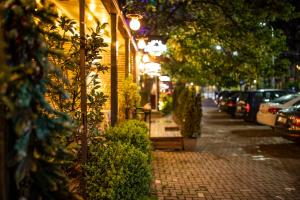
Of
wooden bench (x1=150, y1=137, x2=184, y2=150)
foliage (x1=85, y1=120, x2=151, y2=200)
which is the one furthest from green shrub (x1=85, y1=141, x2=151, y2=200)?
wooden bench (x1=150, y1=137, x2=184, y2=150)

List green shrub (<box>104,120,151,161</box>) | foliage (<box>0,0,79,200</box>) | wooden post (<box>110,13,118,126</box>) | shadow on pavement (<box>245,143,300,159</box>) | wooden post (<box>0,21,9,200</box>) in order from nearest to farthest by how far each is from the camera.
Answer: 1. foliage (<box>0,0,79,200</box>)
2. wooden post (<box>0,21,9,200</box>)
3. green shrub (<box>104,120,151,161</box>)
4. wooden post (<box>110,13,118,126</box>)
5. shadow on pavement (<box>245,143,300,159</box>)

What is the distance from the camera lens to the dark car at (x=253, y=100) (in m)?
21.8

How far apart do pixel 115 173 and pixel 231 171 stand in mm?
5277

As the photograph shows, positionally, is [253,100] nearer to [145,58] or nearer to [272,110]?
[272,110]

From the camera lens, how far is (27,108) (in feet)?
8.11

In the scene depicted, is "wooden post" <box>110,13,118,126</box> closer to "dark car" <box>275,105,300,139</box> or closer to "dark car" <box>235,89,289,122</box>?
"dark car" <box>275,105,300,139</box>

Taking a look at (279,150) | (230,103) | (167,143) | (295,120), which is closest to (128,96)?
(167,143)

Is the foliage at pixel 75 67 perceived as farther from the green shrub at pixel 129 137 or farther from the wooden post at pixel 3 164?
the wooden post at pixel 3 164

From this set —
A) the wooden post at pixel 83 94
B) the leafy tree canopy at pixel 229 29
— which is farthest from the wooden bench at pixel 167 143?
the wooden post at pixel 83 94

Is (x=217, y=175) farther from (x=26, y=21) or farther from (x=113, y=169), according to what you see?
(x=26, y=21)

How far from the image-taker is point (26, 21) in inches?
99.8

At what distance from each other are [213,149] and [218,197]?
602 cm

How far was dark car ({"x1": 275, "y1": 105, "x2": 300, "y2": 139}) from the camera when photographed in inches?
493

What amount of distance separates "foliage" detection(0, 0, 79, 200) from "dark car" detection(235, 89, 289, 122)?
19.8 m
